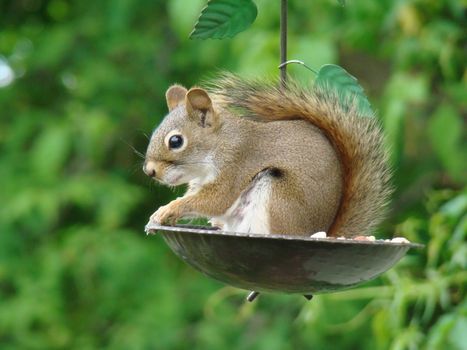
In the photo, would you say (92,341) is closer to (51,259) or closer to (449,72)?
(51,259)

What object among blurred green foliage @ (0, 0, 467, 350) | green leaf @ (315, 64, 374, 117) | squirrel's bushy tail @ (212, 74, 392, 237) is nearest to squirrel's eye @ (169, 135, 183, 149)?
squirrel's bushy tail @ (212, 74, 392, 237)

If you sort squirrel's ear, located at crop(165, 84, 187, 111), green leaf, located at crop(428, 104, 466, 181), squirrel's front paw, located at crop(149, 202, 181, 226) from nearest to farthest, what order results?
1. squirrel's front paw, located at crop(149, 202, 181, 226)
2. squirrel's ear, located at crop(165, 84, 187, 111)
3. green leaf, located at crop(428, 104, 466, 181)

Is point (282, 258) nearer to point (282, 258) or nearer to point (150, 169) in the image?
point (282, 258)

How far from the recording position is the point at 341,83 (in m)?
1.62

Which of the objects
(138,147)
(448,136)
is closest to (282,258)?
(448,136)

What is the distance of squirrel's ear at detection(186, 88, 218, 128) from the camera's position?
1.56 meters

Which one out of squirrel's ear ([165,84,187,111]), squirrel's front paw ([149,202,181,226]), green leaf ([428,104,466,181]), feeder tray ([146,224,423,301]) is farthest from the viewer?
green leaf ([428,104,466,181])

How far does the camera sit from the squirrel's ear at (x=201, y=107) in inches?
61.3

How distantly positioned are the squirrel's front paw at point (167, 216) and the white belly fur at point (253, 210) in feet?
A: 0.26

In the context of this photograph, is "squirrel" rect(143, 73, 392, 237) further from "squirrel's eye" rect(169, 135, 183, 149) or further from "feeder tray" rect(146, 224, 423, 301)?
"feeder tray" rect(146, 224, 423, 301)

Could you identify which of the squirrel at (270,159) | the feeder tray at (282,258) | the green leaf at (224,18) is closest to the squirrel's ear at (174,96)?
the squirrel at (270,159)

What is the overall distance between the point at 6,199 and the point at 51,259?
277mm

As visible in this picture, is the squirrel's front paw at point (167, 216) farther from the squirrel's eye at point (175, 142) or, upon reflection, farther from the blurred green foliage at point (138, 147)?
the blurred green foliage at point (138, 147)

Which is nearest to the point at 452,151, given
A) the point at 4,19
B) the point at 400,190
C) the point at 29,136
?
the point at 400,190
